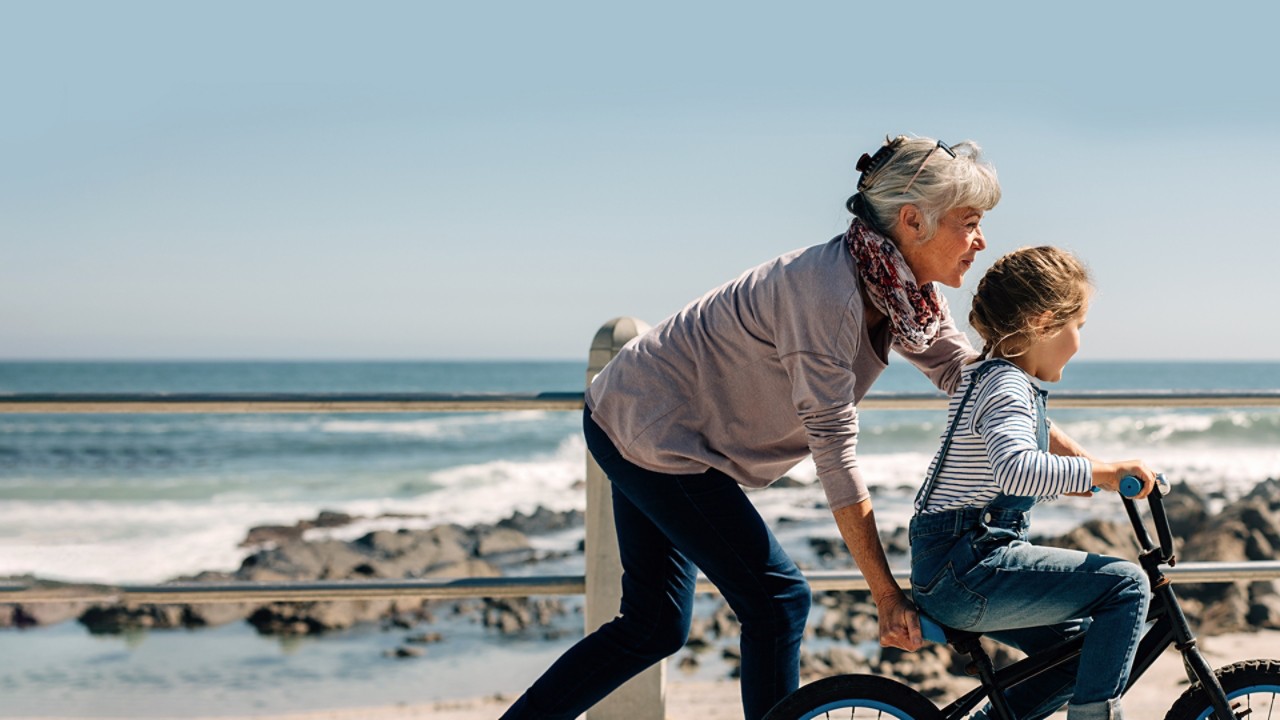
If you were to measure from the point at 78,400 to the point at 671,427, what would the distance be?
61.6 inches

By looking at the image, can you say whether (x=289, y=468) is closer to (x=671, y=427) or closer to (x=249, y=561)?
(x=249, y=561)

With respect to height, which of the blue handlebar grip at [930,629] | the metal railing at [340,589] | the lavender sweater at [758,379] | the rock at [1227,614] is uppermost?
the lavender sweater at [758,379]

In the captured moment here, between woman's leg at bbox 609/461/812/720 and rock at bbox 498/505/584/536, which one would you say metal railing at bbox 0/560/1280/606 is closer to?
woman's leg at bbox 609/461/812/720

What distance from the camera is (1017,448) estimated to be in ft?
6.56

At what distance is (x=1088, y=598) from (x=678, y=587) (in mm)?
755

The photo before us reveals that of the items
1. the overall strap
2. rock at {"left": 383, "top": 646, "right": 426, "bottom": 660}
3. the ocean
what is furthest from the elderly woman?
rock at {"left": 383, "top": 646, "right": 426, "bottom": 660}

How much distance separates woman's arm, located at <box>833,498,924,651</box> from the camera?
209 centimetres

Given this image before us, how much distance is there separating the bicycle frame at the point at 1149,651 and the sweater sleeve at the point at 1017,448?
8.0 inches

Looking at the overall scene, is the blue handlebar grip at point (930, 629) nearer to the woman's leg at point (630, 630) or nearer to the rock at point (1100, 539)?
the woman's leg at point (630, 630)

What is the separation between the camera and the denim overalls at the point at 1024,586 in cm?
208

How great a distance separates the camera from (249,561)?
49.4 feet

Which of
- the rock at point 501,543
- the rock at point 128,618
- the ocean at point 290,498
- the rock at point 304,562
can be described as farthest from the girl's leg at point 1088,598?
the rock at point 501,543

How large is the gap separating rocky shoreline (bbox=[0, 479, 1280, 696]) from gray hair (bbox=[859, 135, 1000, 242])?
288 cm

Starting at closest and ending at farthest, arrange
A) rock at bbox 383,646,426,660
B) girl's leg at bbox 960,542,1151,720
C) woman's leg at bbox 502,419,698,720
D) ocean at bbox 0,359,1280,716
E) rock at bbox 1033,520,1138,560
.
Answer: girl's leg at bbox 960,542,1151,720 < woman's leg at bbox 502,419,698,720 < ocean at bbox 0,359,1280,716 < rock at bbox 383,646,426,660 < rock at bbox 1033,520,1138,560
